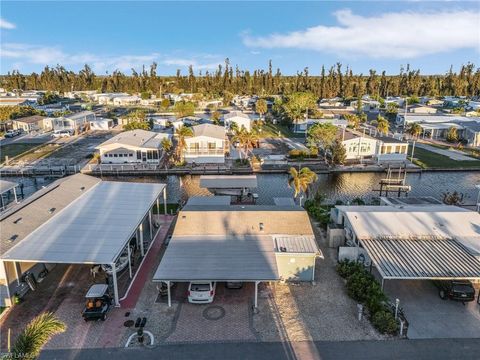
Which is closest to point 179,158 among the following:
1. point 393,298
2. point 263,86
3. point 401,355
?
point 393,298

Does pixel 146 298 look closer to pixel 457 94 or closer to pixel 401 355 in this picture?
pixel 401 355

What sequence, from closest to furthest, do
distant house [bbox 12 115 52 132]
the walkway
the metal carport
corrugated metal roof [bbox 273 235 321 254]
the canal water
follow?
the metal carport < corrugated metal roof [bbox 273 235 321 254] < the canal water < the walkway < distant house [bbox 12 115 52 132]

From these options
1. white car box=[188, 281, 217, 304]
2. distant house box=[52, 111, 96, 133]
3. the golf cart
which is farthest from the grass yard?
the golf cart

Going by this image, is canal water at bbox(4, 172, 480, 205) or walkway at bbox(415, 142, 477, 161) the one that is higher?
walkway at bbox(415, 142, 477, 161)

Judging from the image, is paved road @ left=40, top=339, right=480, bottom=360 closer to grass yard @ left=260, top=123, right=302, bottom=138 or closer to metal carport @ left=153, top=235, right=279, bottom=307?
metal carport @ left=153, top=235, right=279, bottom=307

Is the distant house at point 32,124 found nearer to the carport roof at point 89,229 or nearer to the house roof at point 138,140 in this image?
the house roof at point 138,140

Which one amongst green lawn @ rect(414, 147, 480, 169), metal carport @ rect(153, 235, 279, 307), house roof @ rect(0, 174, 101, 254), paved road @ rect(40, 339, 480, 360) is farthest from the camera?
green lawn @ rect(414, 147, 480, 169)
